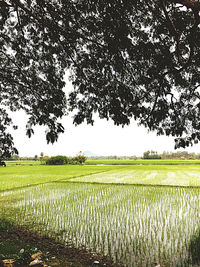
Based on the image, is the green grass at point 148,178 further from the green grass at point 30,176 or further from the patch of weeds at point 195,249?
the patch of weeds at point 195,249

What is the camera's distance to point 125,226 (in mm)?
4582

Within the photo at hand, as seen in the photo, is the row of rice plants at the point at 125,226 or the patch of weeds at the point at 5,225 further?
the patch of weeds at the point at 5,225

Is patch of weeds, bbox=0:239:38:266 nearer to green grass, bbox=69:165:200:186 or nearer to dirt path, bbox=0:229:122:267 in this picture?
dirt path, bbox=0:229:122:267

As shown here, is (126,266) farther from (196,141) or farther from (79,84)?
(79,84)

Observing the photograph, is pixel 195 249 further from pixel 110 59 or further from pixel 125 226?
pixel 110 59

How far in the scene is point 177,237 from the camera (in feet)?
12.7

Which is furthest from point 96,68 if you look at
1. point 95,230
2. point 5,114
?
point 95,230

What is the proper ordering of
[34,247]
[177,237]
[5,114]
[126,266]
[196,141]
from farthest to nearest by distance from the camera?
[5,114] → [196,141] → [177,237] → [34,247] → [126,266]

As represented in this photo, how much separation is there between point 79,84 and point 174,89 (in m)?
2.79

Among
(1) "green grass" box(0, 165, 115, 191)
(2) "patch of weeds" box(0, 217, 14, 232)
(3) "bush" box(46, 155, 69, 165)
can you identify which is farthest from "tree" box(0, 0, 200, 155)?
(3) "bush" box(46, 155, 69, 165)

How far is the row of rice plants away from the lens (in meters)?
3.22

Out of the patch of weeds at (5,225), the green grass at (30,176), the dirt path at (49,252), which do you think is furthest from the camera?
the green grass at (30,176)

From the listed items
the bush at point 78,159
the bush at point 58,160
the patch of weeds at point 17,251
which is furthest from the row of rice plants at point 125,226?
the bush at point 78,159

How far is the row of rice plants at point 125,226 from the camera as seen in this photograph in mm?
3222
